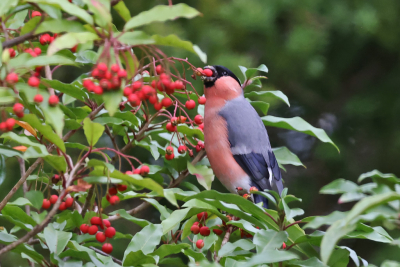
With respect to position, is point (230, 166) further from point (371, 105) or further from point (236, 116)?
point (371, 105)

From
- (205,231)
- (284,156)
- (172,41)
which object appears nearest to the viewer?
(172,41)

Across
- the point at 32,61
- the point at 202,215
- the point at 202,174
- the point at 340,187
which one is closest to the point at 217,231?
the point at 202,215

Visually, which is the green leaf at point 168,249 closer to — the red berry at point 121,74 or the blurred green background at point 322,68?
the red berry at point 121,74

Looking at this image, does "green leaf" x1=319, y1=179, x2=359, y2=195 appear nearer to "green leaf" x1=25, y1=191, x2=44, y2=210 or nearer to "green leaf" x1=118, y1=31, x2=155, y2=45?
"green leaf" x1=118, y1=31, x2=155, y2=45

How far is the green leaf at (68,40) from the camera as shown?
0.97 m

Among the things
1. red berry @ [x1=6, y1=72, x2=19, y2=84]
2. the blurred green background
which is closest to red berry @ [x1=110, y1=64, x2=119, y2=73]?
red berry @ [x1=6, y1=72, x2=19, y2=84]

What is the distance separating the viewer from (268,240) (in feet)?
3.96

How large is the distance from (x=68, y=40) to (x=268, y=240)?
27.7 inches

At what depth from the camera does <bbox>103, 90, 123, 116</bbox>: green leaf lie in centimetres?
99

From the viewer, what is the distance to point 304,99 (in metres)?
4.17

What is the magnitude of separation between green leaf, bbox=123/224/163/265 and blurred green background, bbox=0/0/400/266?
78.7 inches

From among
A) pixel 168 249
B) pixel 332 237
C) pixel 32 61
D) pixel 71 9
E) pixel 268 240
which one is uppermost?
pixel 71 9

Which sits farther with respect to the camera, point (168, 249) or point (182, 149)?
point (182, 149)

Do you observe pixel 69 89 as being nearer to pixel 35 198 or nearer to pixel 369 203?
pixel 35 198
